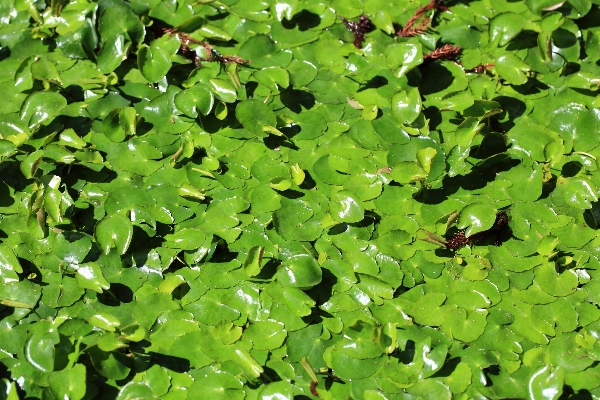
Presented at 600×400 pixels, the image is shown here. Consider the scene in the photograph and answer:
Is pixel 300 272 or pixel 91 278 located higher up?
pixel 91 278

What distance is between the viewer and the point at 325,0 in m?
2.92

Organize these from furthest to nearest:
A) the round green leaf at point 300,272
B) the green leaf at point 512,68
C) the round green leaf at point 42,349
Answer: the green leaf at point 512,68
the round green leaf at point 300,272
the round green leaf at point 42,349

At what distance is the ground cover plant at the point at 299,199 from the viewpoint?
2018 mm

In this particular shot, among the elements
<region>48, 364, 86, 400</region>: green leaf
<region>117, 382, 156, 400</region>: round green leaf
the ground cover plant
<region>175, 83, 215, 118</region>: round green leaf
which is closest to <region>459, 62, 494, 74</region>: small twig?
the ground cover plant

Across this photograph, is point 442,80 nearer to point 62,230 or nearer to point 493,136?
point 493,136

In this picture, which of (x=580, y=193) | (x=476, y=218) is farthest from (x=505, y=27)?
(x=476, y=218)

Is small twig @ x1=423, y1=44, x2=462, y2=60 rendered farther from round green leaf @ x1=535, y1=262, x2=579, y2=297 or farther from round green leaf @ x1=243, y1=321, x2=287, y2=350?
round green leaf @ x1=243, y1=321, x2=287, y2=350

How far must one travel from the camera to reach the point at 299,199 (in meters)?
2.37

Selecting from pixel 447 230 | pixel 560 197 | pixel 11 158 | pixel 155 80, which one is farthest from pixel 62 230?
pixel 560 197

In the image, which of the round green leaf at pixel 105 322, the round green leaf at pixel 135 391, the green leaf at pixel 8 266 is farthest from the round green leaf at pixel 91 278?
the round green leaf at pixel 135 391

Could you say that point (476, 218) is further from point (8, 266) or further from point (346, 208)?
point (8, 266)

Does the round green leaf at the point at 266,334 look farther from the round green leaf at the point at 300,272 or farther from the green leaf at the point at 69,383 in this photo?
the green leaf at the point at 69,383

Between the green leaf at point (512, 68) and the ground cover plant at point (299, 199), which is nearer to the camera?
the ground cover plant at point (299, 199)

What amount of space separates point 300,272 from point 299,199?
1.24 feet
